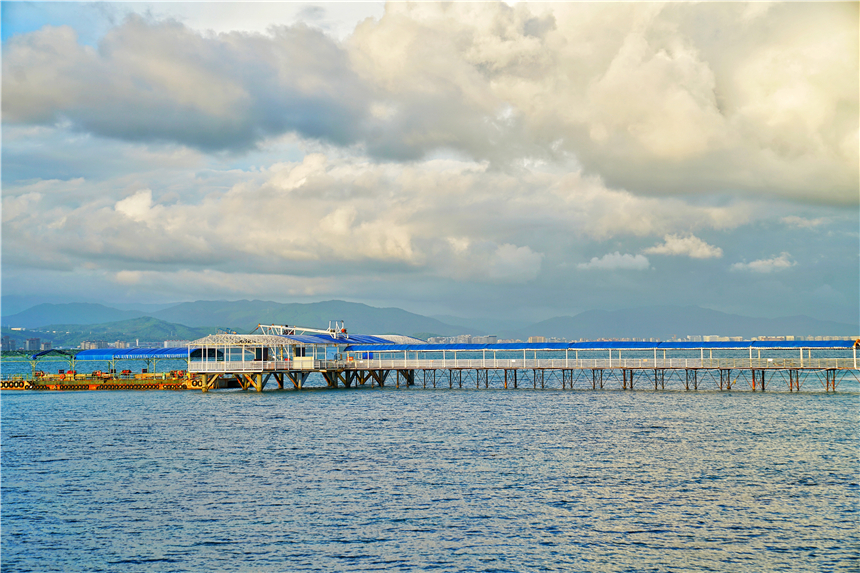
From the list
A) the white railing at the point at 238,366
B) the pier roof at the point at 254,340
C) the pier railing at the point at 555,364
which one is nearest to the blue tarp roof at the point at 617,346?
the pier railing at the point at 555,364

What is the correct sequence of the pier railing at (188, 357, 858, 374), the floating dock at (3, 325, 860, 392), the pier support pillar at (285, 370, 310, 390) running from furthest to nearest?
the pier support pillar at (285, 370, 310, 390) < the floating dock at (3, 325, 860, 392) < the pier railing at (188, 357, 858, 374)

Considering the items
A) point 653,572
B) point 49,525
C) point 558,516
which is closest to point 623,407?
point 558,516

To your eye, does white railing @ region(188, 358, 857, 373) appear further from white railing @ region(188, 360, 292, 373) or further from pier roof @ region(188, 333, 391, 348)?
pier roof @ region(188, 333, 391, 348)

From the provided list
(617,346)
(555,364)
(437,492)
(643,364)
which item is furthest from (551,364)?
(437,492)

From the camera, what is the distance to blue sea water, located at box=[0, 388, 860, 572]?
25.0 metres

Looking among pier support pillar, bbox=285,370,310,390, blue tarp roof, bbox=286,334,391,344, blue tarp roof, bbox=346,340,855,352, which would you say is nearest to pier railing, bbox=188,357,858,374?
blue tarp roof, bbox=346,340,855,352

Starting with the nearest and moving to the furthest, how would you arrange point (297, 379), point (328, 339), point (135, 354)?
1. point (297, 379)
2. point (328, 339)
3. point (135, 354)

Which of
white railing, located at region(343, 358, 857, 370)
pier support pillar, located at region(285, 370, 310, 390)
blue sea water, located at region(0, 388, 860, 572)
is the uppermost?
white railing, located at region(343, 358, 857, 370)

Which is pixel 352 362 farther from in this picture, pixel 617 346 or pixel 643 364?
pixel 643 364

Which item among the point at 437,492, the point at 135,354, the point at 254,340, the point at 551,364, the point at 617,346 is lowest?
the point at 437,492

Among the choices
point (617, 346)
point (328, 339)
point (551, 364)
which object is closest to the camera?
point (551, 364)

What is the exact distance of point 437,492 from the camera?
33.1 m

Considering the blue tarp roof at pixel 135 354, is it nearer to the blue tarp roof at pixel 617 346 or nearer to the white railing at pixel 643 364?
the blue tarp roof at pixel 617 346

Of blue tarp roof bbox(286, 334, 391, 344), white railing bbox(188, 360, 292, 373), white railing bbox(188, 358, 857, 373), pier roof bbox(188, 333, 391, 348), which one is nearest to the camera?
white railing bbox(188, 358, 857, 373)
